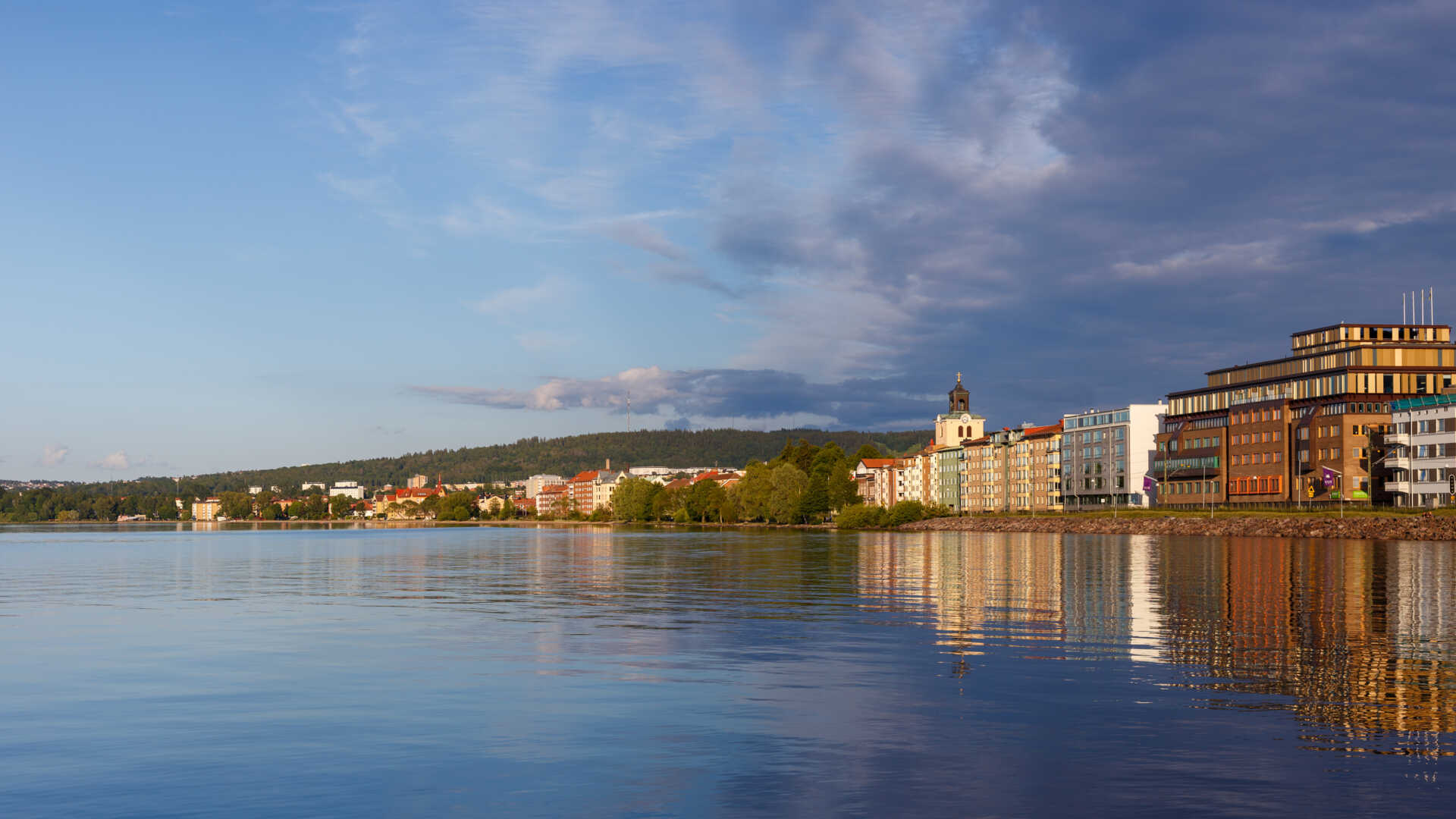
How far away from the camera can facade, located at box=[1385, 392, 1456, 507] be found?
12962cm

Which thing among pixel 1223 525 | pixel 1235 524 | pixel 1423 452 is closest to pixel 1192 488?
pixel 1223 525

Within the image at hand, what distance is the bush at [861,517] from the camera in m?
197

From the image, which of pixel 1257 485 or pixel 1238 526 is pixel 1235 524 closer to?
pixel 1238 526

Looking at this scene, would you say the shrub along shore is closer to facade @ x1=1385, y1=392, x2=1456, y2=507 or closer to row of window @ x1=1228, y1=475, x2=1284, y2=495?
facade @ x1=1385, y1=392, x2=1456, y2=507

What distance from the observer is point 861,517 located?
7795 inches

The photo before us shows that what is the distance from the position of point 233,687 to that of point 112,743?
224 inches

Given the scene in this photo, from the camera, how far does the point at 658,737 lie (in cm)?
1856

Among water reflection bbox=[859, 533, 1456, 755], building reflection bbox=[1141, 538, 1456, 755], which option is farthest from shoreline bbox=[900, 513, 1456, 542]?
building reflection bbox=[1141, 538, 1456, 755]

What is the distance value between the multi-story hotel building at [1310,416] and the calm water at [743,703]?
103462 millimetres

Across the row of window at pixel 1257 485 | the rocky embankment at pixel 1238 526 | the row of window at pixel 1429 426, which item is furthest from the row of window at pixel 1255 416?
the rocky embankment at pixel 1238 526

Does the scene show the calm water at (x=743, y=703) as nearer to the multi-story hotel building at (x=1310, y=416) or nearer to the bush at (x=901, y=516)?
the multi-story hotel building at (x=1310, y=416)

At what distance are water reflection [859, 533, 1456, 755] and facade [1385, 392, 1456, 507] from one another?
65103 millimetres

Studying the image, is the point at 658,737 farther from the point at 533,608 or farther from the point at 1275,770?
the point at 533,608

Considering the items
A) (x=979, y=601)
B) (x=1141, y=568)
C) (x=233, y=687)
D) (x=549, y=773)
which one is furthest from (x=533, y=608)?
(x=1141, y=568)
